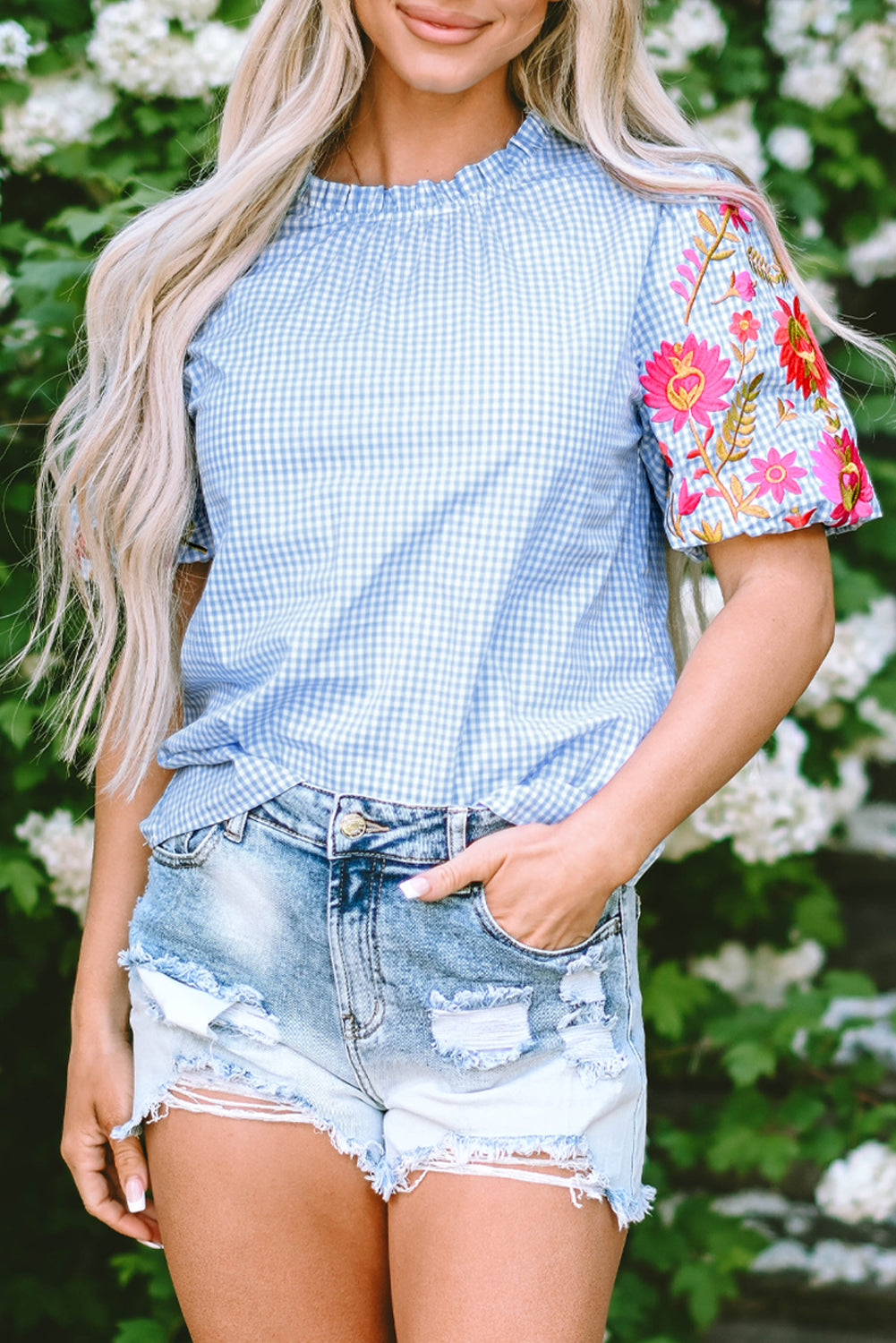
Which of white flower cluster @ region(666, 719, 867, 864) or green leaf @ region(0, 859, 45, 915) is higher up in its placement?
green leaf @ region(0, 859, 45, 915)

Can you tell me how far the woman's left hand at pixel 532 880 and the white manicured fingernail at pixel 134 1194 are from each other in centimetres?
50

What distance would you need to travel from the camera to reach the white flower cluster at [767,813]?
249cm

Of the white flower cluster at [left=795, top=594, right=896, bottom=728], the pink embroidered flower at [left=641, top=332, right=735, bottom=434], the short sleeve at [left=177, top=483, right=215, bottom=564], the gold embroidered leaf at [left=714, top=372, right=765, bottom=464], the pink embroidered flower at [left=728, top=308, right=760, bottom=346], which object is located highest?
the pink embroidered flower at [left=728, top=308, right=760, bottom=346]

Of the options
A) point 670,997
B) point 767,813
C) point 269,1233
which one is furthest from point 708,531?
point 670,997

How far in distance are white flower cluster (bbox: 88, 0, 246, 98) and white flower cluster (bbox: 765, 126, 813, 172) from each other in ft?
3.52

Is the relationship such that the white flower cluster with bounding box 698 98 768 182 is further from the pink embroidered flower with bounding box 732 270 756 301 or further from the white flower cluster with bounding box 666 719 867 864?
the pink embroidered flower with bounding box 732 270 756 301

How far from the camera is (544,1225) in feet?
4.18

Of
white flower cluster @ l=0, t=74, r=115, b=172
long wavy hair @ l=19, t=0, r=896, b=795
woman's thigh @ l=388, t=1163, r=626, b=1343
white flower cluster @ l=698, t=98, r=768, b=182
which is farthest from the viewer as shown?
white flower cluster @ l=698, t=98, r=768, b=182

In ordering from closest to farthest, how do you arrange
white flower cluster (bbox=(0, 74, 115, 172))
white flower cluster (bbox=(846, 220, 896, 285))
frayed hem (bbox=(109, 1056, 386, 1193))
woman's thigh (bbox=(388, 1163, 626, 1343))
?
woman's thigh (bbox=(388, 1163, 626, 1343))
frayed hem (bbox=(109, 1056, 386, 1193))
white flower cluster (bbox=(0, 74, 115, 172))
white flower cluster (bbox=(846, 220, 896, 285))

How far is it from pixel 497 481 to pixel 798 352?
1.08ft

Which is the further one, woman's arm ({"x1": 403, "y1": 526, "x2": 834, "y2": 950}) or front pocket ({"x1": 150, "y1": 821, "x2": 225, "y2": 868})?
front pocket ({"x1": 150, "y1": 821, "x2": 225, "y2": 868})

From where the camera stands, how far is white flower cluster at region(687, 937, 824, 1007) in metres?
2.90

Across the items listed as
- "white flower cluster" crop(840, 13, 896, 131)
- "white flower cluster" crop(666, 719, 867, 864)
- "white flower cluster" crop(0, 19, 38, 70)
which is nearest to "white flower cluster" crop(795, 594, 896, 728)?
"white flower cluster" crop(666, 719, 867, 864)

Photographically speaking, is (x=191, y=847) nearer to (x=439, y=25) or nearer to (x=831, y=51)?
(x=439, y=25)
